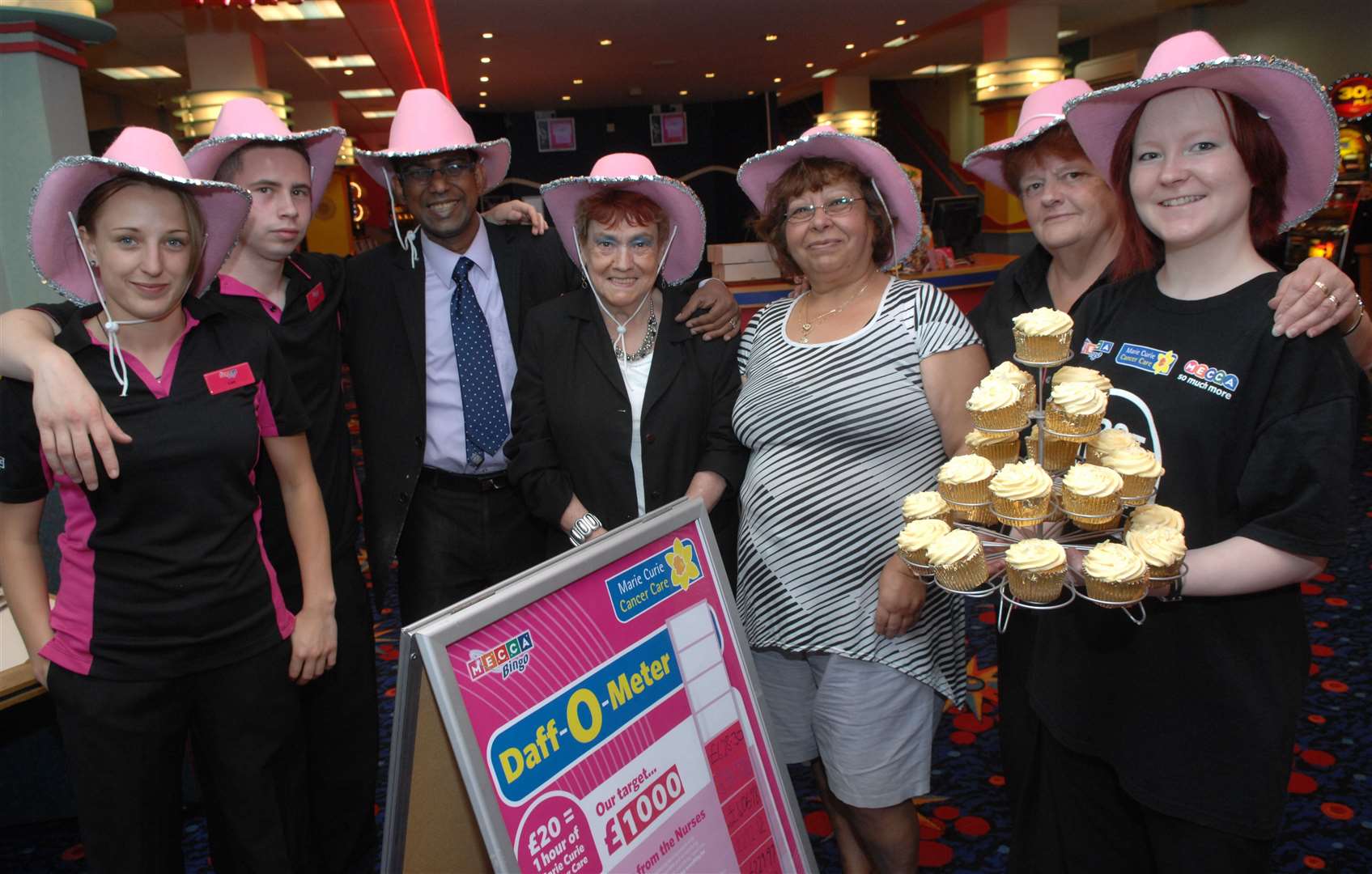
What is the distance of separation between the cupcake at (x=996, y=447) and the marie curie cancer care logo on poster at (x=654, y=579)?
0.55 metres

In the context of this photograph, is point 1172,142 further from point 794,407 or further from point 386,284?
point 386,284

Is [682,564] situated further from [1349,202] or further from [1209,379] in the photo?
[1349,202]

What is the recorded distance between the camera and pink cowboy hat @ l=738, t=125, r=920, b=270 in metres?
2.10

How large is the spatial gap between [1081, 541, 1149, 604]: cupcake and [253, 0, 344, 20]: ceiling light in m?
9.79

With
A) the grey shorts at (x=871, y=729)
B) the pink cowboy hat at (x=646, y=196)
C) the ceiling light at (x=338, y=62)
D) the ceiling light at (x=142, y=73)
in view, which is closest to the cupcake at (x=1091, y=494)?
the grey shorts at (x=871, y=729)

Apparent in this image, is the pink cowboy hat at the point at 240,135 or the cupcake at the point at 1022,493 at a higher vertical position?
the pink cowboy hat at the point at 240,135

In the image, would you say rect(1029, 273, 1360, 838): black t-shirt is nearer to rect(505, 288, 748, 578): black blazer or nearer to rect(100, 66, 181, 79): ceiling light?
rect(505, 288, 748, 578): black blazer

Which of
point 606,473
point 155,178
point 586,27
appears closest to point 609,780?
point 606,473

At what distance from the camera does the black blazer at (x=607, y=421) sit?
219 cm

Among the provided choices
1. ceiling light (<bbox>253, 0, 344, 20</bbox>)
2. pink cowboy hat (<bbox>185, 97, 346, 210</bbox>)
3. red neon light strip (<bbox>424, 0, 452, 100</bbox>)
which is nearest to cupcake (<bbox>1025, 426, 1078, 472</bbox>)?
pink cowboy hat (<bbox>185, 97, 346, 210</bbox>)

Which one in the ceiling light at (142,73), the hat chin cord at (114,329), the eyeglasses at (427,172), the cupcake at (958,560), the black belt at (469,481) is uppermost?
the ceiling light at (142,73)

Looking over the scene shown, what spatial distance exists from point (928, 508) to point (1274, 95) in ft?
2.67

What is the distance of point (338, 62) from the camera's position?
1346 cm

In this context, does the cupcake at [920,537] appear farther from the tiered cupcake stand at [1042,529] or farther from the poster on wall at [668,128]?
the poster on wall at [668,128]
